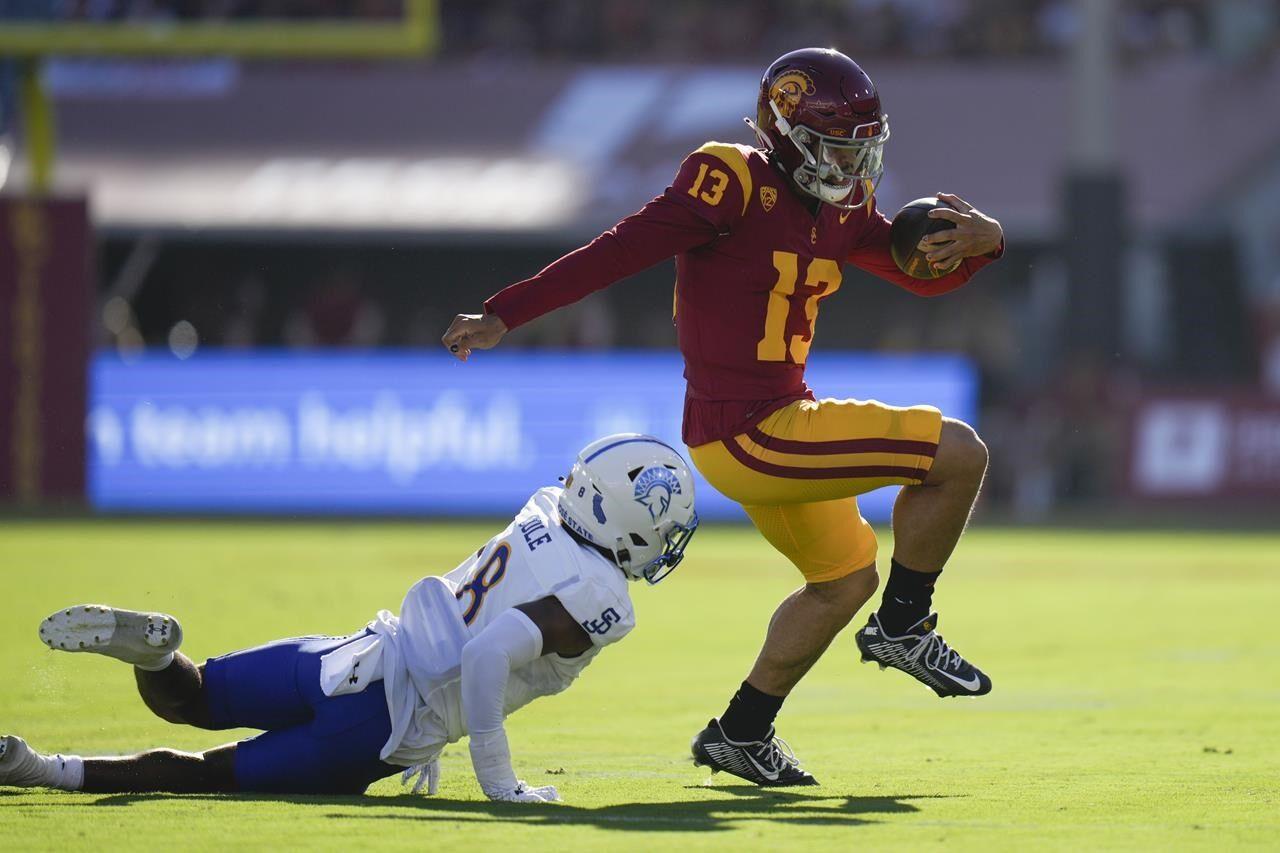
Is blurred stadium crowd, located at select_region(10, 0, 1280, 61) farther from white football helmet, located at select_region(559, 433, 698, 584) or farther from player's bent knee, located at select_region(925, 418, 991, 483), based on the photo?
white football helmet, located at select_region(559, 433, 698, 584)

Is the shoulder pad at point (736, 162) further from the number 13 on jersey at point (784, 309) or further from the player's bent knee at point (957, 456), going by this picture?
the player's bent knee at point (957, 456)

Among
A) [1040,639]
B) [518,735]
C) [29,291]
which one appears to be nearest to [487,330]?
[518,735]

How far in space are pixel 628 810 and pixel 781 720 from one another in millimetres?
2574

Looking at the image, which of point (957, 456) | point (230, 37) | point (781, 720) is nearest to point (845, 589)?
point (957, 456)

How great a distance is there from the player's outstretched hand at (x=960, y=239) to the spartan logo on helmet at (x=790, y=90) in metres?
0.61

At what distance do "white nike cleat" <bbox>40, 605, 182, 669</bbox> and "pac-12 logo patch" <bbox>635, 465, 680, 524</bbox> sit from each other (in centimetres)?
142

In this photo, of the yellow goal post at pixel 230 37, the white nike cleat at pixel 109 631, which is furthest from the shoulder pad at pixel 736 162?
the yellow goal post at pixel 230 37

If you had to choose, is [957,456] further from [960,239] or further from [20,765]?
[20,765]

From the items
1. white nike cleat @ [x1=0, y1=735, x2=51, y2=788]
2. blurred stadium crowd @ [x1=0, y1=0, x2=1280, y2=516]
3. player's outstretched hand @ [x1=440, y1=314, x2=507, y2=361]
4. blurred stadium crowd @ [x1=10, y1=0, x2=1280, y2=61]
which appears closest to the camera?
white nike cleat @ [x1=0, y1=735, x2=51, y2=788]

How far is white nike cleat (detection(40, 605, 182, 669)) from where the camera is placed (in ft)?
18.1

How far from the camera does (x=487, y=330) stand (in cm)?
576

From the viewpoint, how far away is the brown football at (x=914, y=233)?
6461 millimetres

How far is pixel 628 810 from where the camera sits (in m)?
5.57

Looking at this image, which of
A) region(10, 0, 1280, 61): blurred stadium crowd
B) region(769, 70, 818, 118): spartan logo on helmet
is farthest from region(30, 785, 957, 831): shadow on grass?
region(10, 0, 1280, 61): blurred stadium crowd
